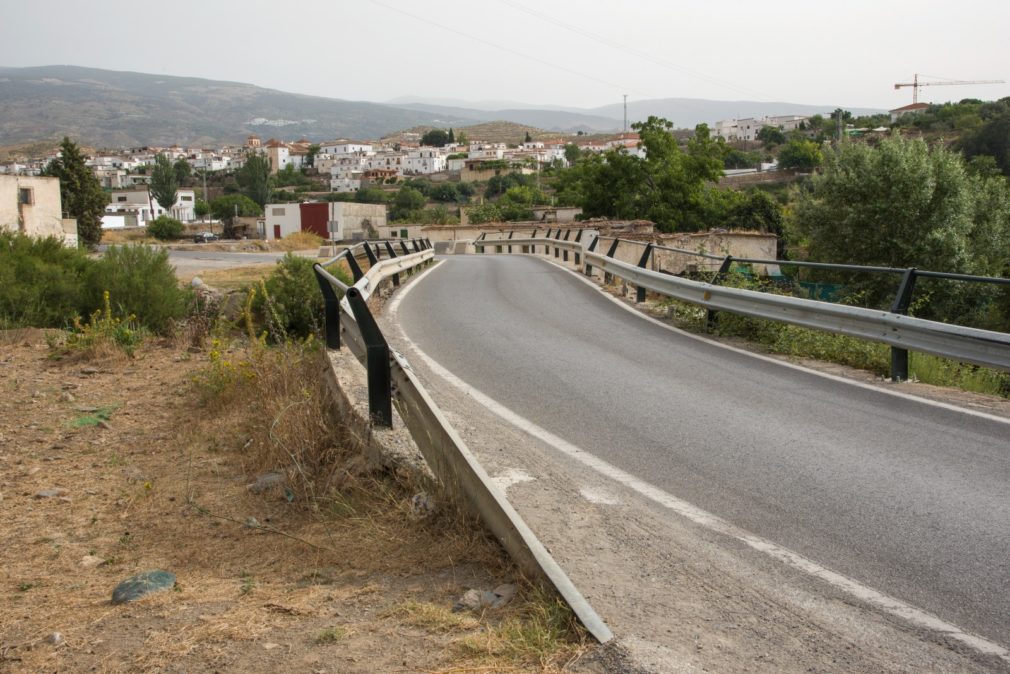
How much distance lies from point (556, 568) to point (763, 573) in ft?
3.71

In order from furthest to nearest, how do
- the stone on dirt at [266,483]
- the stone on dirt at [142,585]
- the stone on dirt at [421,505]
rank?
the stone on dirt at [266,483] → the stone on dirt at [421,505] → the stone on dirt at [142,585]

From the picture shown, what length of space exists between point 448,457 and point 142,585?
161 cm

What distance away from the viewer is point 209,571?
15.2 feet

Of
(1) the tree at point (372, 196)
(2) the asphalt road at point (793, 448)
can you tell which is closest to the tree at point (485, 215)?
(2) the asphalt road at point (793, 448)

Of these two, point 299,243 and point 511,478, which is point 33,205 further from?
point 511,478

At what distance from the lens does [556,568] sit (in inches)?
146

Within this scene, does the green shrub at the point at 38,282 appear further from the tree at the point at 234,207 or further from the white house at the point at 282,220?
the tree at the point at 234,207

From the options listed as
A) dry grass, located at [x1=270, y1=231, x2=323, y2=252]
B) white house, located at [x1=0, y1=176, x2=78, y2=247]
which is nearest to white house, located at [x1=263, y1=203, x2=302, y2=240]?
dry grass, located at [x1=270, y1=231, x2=323, y2=252]

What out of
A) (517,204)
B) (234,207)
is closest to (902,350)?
(517,204)

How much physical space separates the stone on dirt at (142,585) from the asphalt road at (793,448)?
2.89m

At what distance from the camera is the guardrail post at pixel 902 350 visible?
9.09m

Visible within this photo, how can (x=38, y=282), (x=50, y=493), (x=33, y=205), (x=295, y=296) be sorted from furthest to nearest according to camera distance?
(x=33, y=205)
(x=38, y=282)
(x=295, y=296)
(x=50, y=493)

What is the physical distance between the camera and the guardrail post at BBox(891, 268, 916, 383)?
909cm

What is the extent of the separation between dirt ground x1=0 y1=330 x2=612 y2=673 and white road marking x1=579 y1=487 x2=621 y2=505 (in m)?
1.08
